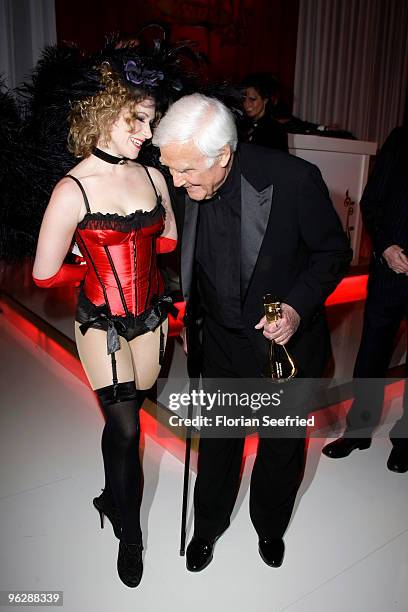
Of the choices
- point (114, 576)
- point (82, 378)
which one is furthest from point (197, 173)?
point (82, 378)

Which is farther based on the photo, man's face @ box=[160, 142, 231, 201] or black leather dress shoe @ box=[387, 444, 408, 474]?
black leather dress shoe @ box=[387, 444, 408, 474]

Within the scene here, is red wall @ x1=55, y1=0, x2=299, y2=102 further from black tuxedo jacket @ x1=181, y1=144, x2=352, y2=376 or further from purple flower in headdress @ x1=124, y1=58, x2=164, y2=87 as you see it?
black tuxedo jacket @ x1=181, y1=144, x2=352, y2=376

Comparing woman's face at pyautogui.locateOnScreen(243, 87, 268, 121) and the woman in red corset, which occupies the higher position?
woman's face at pyautogui.locateOnScreen(243, 87, 268, 121)

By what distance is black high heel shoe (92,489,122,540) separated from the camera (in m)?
1.73

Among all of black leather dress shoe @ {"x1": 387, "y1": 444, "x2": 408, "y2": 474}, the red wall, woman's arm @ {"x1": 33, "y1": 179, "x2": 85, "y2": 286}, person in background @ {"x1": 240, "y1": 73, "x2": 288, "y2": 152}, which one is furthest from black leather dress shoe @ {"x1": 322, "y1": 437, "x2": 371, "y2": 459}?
the red wall

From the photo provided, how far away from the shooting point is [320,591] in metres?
1.59

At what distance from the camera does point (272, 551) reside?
5.53ft

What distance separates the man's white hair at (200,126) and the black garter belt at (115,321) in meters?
0.55

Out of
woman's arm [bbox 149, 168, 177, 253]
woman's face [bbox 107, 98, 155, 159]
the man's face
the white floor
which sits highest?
woman's face [bbox 107, 98, 155, 159]

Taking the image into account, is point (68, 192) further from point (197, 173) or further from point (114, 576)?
point (114, 576)

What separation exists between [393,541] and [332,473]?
0.41m

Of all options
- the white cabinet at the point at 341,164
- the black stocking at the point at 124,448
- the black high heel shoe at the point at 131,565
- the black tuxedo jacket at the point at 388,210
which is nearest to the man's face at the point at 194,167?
the black stocking at the point at 124,448

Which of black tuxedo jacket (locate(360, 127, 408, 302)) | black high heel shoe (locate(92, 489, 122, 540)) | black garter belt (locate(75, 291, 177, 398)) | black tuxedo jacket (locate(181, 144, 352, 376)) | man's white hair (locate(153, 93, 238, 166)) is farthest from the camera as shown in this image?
black tuxedo jacket (locate(360, 127, 408, 302))

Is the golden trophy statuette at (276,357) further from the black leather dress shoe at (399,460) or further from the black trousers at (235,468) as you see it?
the black leather dress shoe at (399,460)
